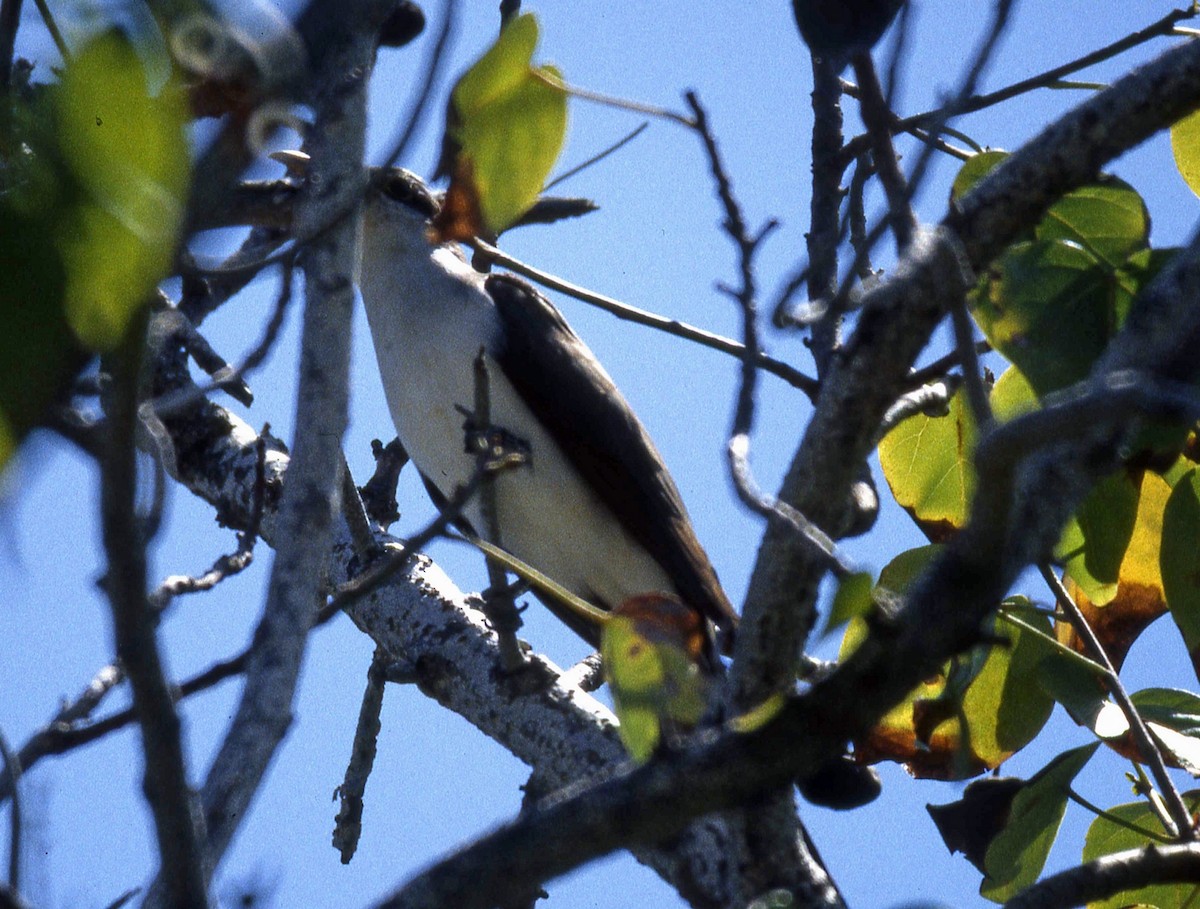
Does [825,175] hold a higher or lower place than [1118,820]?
higher

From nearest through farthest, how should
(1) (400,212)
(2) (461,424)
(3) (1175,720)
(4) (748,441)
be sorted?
(4) (748,441), (3) (1175,720), (2) (461,424), (1) (400,212)

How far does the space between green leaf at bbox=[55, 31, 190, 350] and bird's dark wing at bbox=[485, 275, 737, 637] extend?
3.97m

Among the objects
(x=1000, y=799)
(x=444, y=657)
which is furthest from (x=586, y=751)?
(x=1000, y=799)

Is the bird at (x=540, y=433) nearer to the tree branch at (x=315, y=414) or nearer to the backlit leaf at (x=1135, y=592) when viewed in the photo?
the backlit leaf at (x=1135, y=592)

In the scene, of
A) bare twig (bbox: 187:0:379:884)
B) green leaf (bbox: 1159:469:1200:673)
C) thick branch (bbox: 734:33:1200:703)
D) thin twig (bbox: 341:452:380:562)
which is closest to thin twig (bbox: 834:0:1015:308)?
thick branch (bbox: 734:33:1200:703)

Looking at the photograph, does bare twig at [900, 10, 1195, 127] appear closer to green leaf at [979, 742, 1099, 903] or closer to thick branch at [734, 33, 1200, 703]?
thick branch at [734, 33, 1200, 703]

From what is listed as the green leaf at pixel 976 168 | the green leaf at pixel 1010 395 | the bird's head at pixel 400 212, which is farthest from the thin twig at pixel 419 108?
the bird's head at pixel 400 212

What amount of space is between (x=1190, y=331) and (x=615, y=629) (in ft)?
2.55

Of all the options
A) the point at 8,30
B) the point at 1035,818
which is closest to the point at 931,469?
the point at 1035,818

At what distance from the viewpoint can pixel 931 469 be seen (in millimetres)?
3260

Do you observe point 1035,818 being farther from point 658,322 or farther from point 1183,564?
point 658,322

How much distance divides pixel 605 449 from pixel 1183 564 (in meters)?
2.49

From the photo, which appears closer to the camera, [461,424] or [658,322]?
[658,322]

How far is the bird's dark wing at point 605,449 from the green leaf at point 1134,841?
176cm
